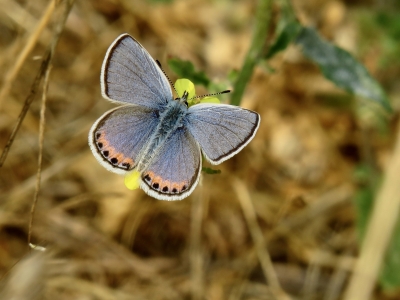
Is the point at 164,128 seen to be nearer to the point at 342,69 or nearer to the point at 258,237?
the point at 342,69

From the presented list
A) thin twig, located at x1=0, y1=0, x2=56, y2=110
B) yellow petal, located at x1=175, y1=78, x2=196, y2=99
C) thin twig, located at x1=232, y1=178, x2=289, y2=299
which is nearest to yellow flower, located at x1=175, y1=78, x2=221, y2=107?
yellow petal, located at x1=175, y1=78, x2=196, y2=99

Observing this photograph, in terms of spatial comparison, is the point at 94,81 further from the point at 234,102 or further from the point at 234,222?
the point at 234,102

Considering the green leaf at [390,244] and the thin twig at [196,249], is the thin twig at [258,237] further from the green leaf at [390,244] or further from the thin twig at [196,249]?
the green leaf at [390,244]

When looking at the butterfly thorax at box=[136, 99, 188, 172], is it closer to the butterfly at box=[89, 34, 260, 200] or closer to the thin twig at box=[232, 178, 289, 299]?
the butterfly at box=[89, 34, 260, 200]

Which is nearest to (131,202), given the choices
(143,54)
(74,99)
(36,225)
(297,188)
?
(36,225)

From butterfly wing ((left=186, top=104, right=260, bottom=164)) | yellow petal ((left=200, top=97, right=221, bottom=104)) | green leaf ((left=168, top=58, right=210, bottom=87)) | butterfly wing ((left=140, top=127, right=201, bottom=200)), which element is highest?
green leaf ((left=168, top=58, right=210, bottom=87))
